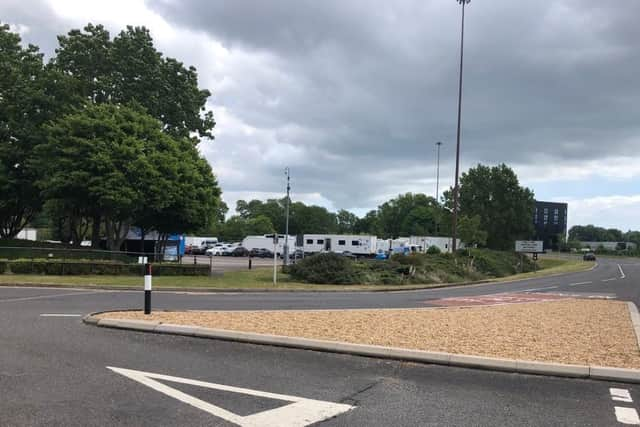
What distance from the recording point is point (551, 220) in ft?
434

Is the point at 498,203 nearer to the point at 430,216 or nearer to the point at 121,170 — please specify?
the point at 430,216

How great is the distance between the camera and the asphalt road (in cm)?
505

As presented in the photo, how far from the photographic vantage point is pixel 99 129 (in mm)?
29016

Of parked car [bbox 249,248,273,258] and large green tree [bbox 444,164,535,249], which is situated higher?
large green tree [bbox 444,164,535,249]

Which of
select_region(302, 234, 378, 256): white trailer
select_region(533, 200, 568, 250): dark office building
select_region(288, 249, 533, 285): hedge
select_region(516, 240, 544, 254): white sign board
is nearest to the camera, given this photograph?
select_region(288, 249, 533, 285): hedge

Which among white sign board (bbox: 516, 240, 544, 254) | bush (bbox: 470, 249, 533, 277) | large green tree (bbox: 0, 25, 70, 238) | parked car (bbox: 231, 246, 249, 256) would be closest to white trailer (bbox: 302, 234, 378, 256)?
parked car (bbox: 231, 246, 249, 256)

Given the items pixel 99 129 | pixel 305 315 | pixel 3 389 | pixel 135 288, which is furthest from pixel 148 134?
pixel 3 389

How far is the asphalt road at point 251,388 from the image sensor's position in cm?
505

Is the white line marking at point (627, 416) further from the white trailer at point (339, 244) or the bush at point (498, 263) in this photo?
the white trailer at point (339, 244)

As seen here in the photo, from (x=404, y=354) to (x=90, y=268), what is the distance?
66.9 ft

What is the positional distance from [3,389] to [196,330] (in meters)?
3.59

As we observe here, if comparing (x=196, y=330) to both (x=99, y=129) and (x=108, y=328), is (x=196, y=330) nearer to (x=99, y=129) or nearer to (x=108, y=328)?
(x=108, y=328)

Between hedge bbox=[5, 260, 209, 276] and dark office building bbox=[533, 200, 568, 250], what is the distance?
4650 inches

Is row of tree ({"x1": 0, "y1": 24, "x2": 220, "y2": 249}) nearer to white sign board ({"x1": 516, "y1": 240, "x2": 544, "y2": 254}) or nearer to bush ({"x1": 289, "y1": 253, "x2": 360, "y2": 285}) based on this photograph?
bush ({"x1": 289, "y1": 253, "x2": 360, "y2": 285})
